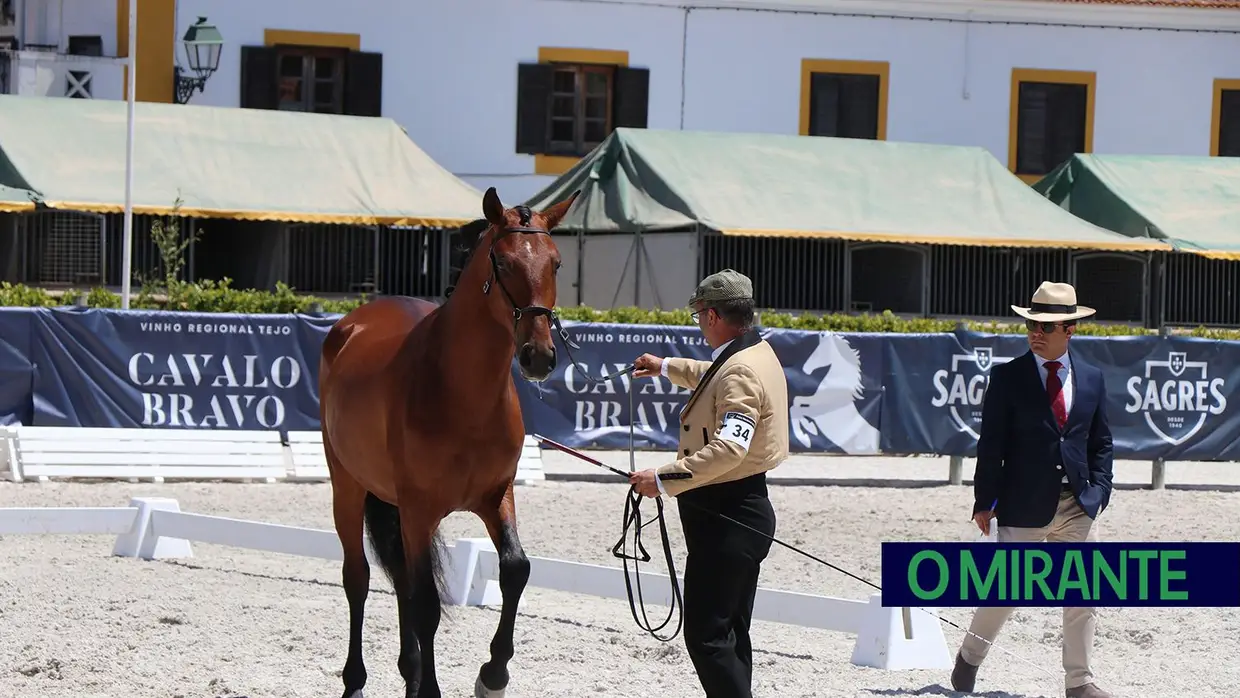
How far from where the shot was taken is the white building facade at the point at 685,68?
26484 millimetres

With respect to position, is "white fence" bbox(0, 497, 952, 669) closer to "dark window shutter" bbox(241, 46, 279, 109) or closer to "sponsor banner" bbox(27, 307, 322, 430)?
"sponsor banner" bbox(27, 307, 322, 430)

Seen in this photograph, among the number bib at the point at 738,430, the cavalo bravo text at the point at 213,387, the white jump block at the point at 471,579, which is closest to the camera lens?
the number bib at the point at 738,430

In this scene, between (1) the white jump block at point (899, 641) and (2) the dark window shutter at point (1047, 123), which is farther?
(2) the dark window shutter at point (1047, 123)

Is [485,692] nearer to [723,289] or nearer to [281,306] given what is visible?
[723,289]

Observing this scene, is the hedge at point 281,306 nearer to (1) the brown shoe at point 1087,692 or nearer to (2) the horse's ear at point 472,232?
(2) the horse's ear at point 472,232

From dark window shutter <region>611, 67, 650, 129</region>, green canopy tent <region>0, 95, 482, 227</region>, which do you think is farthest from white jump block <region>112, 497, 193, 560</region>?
dark window shutter <region>611, 67, 650, 129</region>

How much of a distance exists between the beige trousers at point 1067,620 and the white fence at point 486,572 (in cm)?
58

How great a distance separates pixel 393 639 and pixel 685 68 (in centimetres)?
2095

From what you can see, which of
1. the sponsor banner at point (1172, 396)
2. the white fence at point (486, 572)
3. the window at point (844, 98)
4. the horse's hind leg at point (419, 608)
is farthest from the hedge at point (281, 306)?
the horse's hind leg at point (419, 608)

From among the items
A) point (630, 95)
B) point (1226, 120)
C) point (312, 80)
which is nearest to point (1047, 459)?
point (630, 95)

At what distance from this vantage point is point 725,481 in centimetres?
581

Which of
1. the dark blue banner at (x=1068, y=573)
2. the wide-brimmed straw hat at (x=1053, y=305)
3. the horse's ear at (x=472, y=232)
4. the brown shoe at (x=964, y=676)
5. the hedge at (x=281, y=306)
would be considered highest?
the horse's ear at (x=472, y=232)

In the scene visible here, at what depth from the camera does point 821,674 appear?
25.2ft

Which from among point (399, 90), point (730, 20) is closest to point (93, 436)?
point (399, 90)
